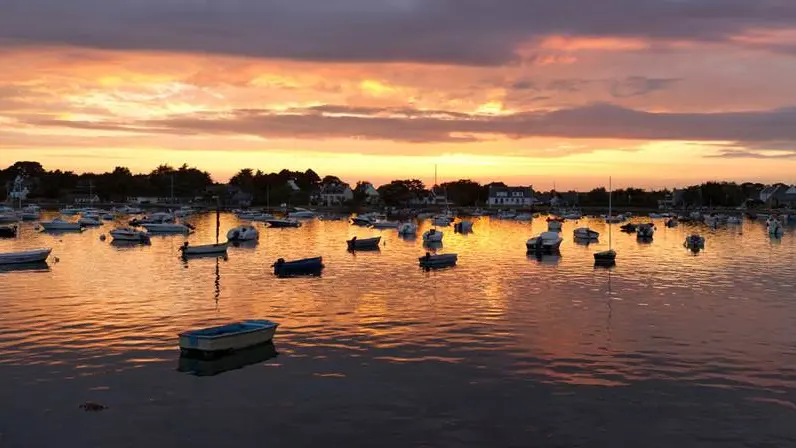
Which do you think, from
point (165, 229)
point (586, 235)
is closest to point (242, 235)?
point (165, 229)

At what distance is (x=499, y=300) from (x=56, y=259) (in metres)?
46.3

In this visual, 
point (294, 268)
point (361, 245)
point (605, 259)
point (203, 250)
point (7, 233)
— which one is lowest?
point (294, 268)

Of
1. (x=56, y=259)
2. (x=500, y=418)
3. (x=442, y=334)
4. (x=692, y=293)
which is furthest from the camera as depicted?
(x=56, y=259)

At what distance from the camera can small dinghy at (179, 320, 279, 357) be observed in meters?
30.8

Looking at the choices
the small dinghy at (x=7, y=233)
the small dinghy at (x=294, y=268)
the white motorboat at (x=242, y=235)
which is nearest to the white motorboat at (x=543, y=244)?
the small dinghy at (x=294, y=268)

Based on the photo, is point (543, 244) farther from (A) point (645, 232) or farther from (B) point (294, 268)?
(A) point (645, 232)

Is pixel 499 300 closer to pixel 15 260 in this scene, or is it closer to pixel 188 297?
pixel 188 297

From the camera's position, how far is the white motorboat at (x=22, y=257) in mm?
65125

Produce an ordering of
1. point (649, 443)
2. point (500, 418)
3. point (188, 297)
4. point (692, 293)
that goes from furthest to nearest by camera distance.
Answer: point (692, 293), point (188, 297), point (500, 418), point (649, 443)

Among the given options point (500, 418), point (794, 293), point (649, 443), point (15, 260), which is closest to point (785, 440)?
point (649, 443)

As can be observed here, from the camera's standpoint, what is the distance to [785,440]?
870 inches

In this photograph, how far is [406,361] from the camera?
3123 centimetres

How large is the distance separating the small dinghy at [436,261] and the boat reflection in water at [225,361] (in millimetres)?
36926

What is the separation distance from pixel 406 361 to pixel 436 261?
127 feet
